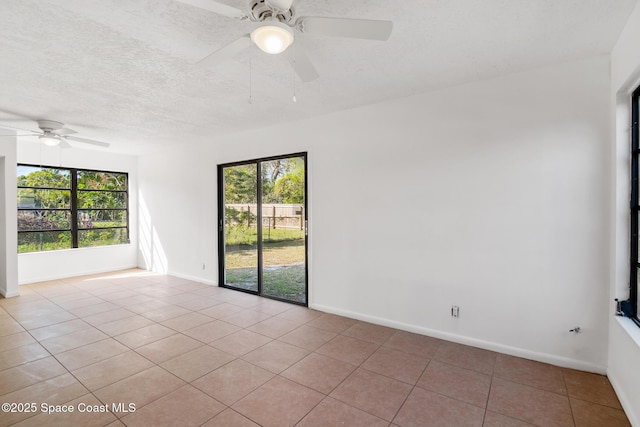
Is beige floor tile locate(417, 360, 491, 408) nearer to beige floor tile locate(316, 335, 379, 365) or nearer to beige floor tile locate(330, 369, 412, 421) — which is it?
beige floor tile locate(330, 369, 412, 421)

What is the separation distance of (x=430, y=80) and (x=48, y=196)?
6802 mm

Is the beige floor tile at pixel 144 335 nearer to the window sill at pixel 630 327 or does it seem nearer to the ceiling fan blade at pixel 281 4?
the ceiling fan blade at pixel 281 4

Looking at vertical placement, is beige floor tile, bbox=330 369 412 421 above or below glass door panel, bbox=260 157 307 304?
below

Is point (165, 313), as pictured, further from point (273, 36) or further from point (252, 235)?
point (273, 36)

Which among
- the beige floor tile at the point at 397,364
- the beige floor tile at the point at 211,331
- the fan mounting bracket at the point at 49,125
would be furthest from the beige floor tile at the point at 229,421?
the fan mounting bracket at the point at 49,125

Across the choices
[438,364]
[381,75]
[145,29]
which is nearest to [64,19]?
[145,29]

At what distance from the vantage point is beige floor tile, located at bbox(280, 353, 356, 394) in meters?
2.38

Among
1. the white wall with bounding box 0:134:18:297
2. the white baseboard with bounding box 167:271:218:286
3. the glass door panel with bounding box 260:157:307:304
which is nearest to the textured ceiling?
the glass door panel with bounding box 260:157:307:304

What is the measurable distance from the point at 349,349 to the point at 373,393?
70 cm

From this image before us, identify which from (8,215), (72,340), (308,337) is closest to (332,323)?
(308,337)

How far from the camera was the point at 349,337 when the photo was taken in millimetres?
3229

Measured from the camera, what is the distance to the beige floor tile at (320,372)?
93.6 inches

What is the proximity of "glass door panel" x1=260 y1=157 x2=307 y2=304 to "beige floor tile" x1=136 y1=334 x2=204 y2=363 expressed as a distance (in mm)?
1610

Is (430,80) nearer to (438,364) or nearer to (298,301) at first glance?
(438,364)
